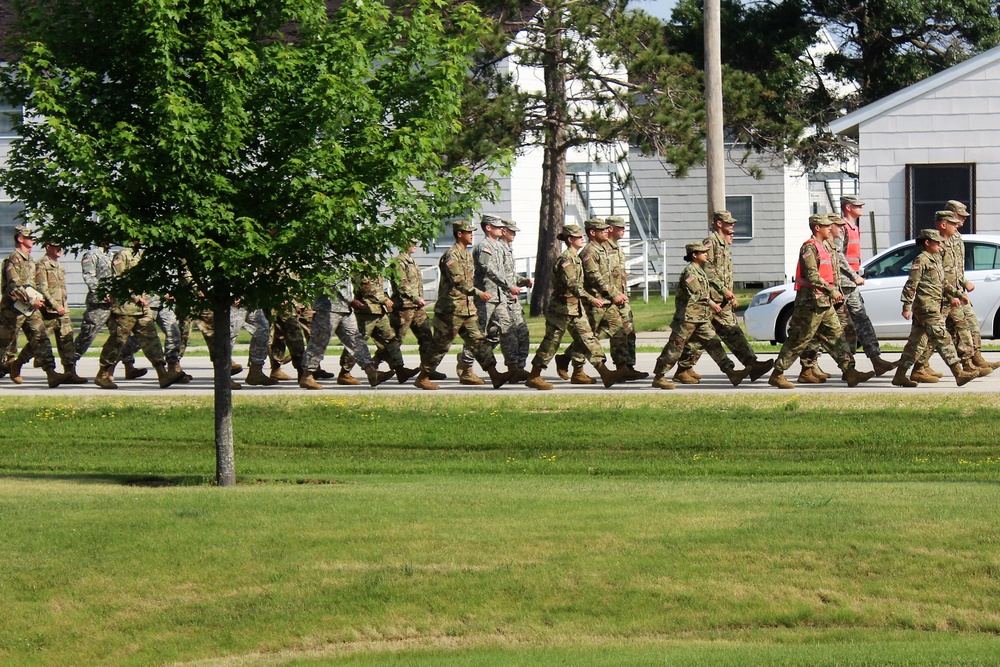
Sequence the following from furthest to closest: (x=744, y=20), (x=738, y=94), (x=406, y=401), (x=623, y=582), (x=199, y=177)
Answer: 1. (x=744, y=20)
2. (x=738, y=94)
3. (x=406, y=401)
4. (x=199, y=177)
5. (x=623, y=582)

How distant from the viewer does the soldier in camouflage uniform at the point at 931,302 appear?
14938 millimetres

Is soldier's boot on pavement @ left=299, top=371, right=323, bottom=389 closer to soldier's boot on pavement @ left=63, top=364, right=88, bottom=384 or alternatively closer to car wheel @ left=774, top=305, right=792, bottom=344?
soldier's boot on pavement @ left=63, top=364, right=88, bottom=384

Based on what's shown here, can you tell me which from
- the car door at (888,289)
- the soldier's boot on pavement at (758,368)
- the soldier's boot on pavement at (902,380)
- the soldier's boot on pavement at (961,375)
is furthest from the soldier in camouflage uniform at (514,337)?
the car door at (888,289)

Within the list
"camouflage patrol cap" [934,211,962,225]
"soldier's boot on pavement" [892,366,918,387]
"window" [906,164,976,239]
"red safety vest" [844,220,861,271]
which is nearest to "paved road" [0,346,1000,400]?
"soldier's boot on pavement" [892,366,918,387]

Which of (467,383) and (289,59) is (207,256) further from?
(467,383)

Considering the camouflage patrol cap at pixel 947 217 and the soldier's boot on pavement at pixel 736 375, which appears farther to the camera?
the soldier's boot on pavement at pixel 736 375

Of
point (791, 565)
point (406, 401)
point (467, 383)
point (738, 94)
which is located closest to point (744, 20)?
point (738, 94)

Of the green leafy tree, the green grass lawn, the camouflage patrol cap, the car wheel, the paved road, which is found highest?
the green leafy tree

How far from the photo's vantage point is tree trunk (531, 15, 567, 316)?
25.8 metres

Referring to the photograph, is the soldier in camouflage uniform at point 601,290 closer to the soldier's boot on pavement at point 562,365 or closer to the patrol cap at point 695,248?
the soldier's boot on pavement at point 562,365

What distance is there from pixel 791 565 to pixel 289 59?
4.97m

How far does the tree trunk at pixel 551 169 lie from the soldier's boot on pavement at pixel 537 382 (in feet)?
26.9

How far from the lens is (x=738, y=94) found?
26859 millimetres

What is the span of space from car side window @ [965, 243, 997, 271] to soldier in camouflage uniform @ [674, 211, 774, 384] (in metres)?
4.22
